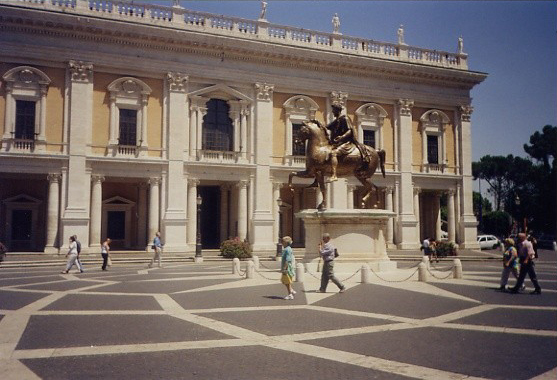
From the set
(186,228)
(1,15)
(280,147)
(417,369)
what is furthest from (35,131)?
(417,369)

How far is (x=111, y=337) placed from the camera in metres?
7.97

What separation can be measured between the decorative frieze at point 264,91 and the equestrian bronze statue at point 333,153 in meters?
17.1

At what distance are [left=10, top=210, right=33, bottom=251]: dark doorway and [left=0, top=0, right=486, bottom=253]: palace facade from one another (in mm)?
86

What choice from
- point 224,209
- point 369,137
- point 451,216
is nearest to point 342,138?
point 224,209

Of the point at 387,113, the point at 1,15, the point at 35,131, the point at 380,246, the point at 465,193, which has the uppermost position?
the point at 1,15

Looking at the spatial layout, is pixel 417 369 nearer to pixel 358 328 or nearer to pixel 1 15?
pixel 358 328

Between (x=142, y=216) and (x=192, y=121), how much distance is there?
7.78 metres

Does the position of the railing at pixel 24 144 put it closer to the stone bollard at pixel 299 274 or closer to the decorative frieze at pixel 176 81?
the decorative frieze at pixel 176 81

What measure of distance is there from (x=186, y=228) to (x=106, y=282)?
49.5 ft

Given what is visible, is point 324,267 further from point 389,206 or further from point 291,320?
point 389,206

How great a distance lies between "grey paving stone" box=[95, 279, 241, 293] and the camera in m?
14.1

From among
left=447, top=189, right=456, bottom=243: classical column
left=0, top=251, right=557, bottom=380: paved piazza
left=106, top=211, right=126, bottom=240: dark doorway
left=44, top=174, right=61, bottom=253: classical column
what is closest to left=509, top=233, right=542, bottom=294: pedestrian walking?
left=0, top=251, right=557, bottom=380: paved piazza

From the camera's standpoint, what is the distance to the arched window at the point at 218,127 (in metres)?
33.5

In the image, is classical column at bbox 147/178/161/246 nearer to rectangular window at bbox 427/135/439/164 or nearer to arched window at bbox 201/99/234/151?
arched window at bbox 201/99/234/151
